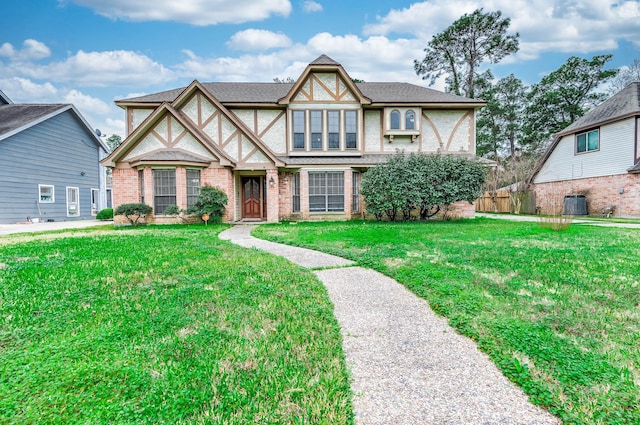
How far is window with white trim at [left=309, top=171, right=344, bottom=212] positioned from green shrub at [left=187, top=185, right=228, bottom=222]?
14.3ft

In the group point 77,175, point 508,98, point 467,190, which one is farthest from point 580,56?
point 77,175

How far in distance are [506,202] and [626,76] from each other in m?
18.3

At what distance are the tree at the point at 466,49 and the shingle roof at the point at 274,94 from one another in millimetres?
13803

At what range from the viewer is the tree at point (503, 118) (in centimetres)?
3231

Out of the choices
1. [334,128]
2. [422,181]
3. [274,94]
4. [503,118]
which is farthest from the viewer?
[503,118]

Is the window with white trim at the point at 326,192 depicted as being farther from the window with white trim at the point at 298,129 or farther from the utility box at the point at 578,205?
the utility box at the point at 578,205

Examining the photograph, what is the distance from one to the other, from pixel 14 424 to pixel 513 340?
11.5 feet

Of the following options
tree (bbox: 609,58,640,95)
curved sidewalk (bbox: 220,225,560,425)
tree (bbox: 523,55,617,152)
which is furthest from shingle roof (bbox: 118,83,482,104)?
tree (bbox: 609,58,640,95)

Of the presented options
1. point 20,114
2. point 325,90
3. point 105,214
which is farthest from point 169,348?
point 20,114

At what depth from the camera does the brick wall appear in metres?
16.1

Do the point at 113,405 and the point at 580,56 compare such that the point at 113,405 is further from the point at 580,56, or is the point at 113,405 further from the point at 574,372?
the point at 580,56

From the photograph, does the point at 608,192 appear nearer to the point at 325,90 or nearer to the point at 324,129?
the point at 324,129

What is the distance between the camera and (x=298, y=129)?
15531 mm

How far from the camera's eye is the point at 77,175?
19250 millimetres
